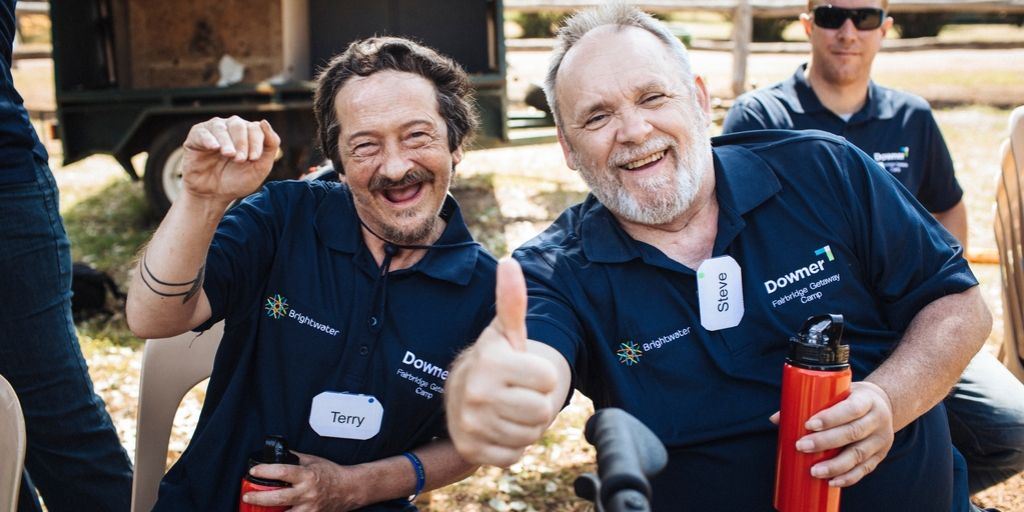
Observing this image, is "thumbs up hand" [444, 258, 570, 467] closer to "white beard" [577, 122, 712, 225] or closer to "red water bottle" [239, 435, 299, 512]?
"red water bottle" [239, 435, 299, 512]

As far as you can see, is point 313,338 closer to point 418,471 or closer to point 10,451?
point 418,471

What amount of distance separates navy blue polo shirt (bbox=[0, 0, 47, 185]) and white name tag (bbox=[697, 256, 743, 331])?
5.67ft

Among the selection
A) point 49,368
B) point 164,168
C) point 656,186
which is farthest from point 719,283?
point 164,168

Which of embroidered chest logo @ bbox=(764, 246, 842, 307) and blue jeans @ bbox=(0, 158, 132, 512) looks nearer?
embroidered chest logo @ bbox=(764, 246, 842, 307)

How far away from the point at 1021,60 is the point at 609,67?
14757 millimetres

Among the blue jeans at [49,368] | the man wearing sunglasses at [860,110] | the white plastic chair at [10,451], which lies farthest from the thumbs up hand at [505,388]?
the man wearing sunglasses at [860,110]

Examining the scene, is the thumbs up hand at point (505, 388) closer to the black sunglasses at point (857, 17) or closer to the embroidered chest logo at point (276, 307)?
the embroidered chest logo at point (276, 307)

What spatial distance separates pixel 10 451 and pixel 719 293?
1.49 metres

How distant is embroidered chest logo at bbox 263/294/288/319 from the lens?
2.24 metres

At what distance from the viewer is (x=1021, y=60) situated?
14.6 m

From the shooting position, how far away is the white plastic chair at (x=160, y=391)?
2.51 m

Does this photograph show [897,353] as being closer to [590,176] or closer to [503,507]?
[590,176]

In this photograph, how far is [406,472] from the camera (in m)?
2.19

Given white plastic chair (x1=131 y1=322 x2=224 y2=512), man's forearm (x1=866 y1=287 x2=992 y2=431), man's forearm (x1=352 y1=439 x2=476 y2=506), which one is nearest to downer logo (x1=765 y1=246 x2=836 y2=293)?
man's forearm (x1=866 y1=287 x2=992 y2=431)
